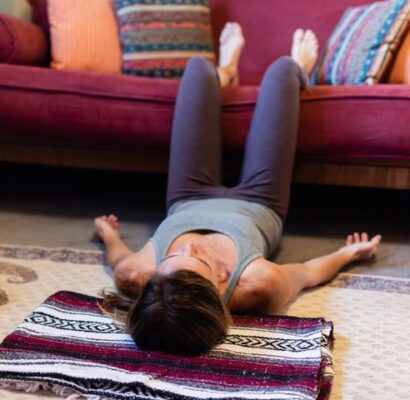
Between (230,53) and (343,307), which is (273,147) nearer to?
(343,307)

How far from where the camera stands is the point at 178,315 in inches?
40.5

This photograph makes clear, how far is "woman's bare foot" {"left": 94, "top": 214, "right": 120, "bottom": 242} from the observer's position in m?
1.69

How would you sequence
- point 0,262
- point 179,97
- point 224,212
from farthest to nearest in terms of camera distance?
point 179,97
point 0,262
point 224,212

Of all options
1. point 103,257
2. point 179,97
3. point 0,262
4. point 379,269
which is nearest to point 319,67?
point 179,97

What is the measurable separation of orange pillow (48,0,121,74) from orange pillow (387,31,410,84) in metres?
1.00

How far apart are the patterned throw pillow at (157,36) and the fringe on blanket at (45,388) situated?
1.44 m

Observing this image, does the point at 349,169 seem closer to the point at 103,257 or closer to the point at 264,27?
the point at 103,257

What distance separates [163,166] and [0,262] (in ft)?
1.86

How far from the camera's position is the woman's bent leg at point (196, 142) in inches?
64.2

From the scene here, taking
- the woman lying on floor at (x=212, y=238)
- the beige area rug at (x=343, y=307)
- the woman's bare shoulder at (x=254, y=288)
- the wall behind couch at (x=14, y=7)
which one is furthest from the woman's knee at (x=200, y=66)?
the wall behind couch at (x=14, y=7)

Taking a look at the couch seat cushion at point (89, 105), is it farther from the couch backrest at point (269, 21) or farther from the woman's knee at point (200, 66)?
the couch backrest at point (269, 21)

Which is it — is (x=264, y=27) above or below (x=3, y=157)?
above

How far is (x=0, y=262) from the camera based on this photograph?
5.13 ft

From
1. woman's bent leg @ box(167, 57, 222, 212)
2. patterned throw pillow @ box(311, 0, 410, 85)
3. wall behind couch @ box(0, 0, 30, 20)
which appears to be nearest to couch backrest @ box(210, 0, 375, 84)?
patterned throw pillow @ box(311, 0, 410, 85)
